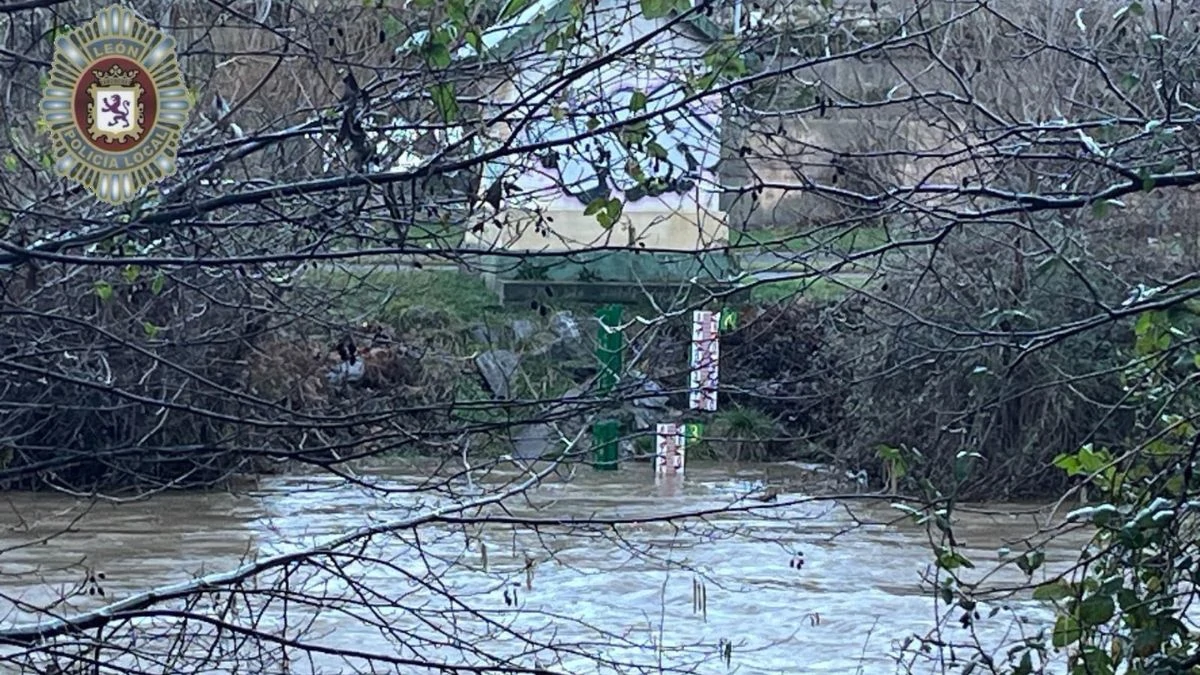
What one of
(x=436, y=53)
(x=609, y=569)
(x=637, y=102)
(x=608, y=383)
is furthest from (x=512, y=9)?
(x=609, y=569)

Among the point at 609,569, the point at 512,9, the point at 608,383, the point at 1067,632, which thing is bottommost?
the point at 609,569

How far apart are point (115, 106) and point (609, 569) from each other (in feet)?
22.8

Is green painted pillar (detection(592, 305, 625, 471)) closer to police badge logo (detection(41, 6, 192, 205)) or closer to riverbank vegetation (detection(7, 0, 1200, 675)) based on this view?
riverbank vegetation (detection(7, 0, 1200, 675))

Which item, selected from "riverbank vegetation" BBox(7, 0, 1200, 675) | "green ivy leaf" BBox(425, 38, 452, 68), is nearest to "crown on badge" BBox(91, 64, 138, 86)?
"riverbank vegetation" BBox(7, 0, 1200, 675)

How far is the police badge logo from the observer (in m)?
4.70

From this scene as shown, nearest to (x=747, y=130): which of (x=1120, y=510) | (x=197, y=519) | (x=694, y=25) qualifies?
(x=694, y=25)

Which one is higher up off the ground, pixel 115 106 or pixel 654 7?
pixel 654 7

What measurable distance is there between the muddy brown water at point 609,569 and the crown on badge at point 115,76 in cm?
255

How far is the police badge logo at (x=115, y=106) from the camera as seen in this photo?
4703 millimetres

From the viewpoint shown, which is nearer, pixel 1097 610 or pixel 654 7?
pixel 654 7

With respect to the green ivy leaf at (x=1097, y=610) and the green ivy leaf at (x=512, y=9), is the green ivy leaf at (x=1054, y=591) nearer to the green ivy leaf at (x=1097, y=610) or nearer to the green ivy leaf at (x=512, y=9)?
the green ivy leaf at (x=1097, y=610)

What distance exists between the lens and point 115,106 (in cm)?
470

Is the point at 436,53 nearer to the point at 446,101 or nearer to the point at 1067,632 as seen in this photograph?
the point at 446,101

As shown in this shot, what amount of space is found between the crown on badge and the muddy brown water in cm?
255
